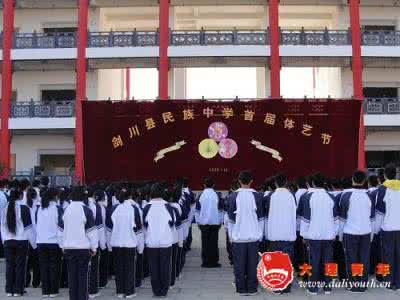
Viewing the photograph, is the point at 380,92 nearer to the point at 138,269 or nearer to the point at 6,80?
the point at 6,80

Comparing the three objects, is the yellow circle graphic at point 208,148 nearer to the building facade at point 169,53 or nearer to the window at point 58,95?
the building facade at point 169,53

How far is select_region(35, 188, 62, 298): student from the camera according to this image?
26.9 ft

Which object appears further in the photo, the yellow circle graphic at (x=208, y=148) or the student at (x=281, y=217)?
the yellow circle graphic at (x=208, y=148)

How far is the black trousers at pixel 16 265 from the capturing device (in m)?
8.30

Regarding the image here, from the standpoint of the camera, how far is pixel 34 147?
2361cm

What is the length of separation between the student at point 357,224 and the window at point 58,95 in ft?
57.8

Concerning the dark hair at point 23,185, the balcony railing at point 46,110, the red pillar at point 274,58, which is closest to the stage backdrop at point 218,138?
the dark hair at point 23,185

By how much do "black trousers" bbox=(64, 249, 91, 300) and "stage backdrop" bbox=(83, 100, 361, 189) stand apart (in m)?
5.68

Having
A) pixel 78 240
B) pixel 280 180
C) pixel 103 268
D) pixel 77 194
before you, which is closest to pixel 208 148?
pixel 280 180

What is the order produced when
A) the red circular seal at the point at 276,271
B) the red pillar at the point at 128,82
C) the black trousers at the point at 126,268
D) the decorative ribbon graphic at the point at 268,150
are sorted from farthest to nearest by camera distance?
the red pillar at the point at 128,82
the decorative ribbon graphic at the point at 268,150
the black trousers at the point at 126,268
the red circular seal at the point at 276,271

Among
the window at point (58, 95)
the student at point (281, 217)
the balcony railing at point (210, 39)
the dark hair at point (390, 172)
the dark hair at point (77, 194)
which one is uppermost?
the balcony railing at point (210, 39)

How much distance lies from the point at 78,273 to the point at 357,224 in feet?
13.7

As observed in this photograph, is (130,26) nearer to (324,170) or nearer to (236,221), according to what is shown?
(324,170)

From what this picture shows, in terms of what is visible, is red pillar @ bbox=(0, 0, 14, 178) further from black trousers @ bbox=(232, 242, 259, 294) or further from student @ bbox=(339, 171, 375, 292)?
student @ bbox=(339, 171, 375, 292)
